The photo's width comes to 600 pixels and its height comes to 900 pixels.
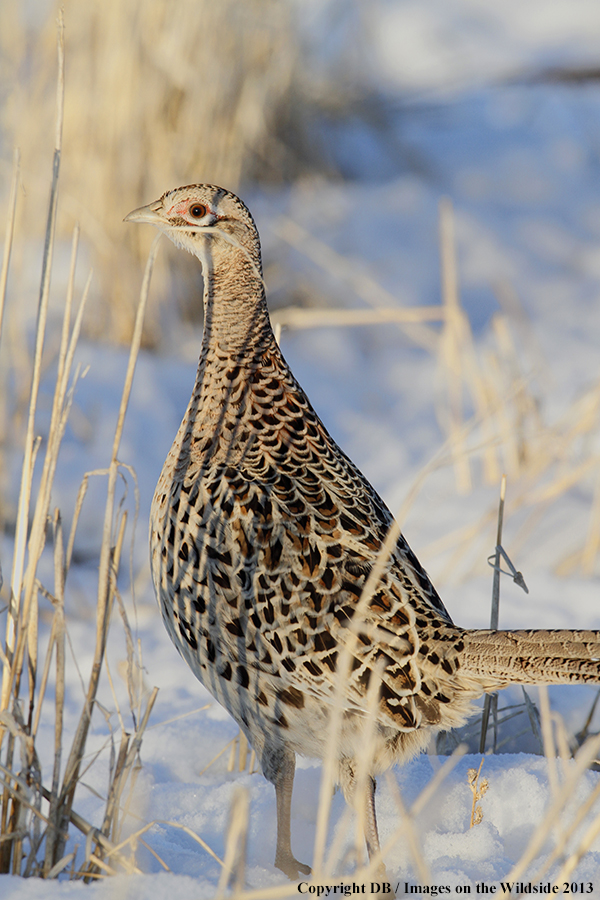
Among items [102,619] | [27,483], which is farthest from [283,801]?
[27,483]

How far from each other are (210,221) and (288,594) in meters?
1.11

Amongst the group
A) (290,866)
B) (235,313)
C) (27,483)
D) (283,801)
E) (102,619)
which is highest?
(235,313)

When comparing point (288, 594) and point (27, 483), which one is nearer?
point (27, 483)

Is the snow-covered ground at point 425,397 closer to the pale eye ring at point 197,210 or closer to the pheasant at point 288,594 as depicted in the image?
the pheasant at point 288,594

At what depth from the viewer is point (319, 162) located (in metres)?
8.87

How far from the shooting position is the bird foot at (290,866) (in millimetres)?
2262

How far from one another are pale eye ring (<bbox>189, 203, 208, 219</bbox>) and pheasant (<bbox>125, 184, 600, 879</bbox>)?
0.04 feet

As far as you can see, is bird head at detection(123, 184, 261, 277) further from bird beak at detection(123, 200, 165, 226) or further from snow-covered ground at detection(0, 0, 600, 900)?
snow-covered ground at detection(0, 0, 600, 900)

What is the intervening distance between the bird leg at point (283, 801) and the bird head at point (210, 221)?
1360 mm

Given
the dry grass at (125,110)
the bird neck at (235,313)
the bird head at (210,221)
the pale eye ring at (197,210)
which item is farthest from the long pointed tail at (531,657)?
the dry grass at (125,110)

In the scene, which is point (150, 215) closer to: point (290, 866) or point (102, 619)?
point (102, 619)

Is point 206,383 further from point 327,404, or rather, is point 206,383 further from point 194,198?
point 327,404

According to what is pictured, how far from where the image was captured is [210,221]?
260 centimetres

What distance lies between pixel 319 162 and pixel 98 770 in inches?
285
